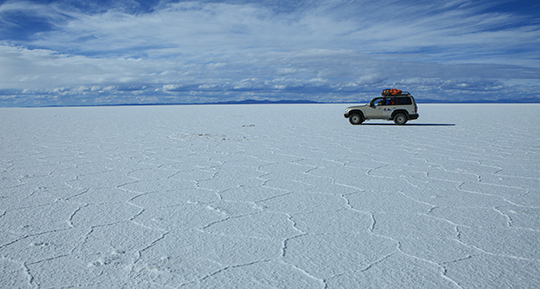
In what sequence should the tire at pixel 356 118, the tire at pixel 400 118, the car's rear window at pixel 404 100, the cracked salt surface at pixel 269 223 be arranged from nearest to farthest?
the cracked salt surface at pixel 269 223 < the car's rear window at pixel 404 100 < the tire at pixel 400 118 < the tire at pixel 356 118

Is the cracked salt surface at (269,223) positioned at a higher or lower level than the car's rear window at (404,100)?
higher

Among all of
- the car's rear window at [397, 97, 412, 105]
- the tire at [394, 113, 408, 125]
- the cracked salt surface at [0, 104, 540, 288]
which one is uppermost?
the cracked salt surface at [0, 104, 540, 288]

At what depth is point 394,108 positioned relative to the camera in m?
15.8

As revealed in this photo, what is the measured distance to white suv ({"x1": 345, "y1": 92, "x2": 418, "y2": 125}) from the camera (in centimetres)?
1558

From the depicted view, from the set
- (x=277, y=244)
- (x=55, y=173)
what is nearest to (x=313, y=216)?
(x=277, y=244)

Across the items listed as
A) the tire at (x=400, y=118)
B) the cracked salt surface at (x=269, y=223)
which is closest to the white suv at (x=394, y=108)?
the tire at (x=400, y=118)

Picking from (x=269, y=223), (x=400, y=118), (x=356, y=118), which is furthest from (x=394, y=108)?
(x=269, y=223)

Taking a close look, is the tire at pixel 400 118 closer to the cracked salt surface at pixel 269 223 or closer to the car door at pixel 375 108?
the car door at pixel 375 108

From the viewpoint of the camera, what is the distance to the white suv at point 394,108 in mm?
15581

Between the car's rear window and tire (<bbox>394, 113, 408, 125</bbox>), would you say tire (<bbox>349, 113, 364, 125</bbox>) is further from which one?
the car's rear window

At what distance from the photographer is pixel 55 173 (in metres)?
5.76

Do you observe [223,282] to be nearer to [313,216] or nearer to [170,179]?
[313,216]

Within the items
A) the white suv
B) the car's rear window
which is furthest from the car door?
the car's rear window

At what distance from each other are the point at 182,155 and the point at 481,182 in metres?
5.42
